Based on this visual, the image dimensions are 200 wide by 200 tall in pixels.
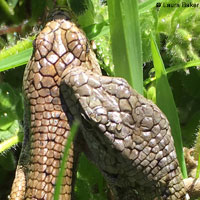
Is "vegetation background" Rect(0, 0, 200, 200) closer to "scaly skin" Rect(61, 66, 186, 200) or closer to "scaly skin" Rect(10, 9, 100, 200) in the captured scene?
"scaly skin" Rect(10, 9, 100, 200)

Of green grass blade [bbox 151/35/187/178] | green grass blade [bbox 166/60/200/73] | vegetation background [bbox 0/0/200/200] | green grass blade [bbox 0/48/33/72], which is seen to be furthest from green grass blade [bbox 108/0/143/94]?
green grass blade [bbox 0/48/33/72]

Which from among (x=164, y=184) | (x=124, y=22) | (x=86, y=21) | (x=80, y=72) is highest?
(x=86, y=21)

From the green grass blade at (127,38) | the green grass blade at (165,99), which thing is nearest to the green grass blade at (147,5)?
the green grass blade at (127,38)

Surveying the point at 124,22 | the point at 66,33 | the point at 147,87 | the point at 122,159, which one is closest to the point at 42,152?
the point at 122,159

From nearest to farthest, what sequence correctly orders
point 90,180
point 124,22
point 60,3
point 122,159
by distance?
point 122,159
point 124,22
point 60,3
point 90,180

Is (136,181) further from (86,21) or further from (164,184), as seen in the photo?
(86,21)

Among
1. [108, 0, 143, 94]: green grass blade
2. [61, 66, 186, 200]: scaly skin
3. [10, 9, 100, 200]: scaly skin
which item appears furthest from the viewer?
[108, 0, 143, 94]: green grass blade

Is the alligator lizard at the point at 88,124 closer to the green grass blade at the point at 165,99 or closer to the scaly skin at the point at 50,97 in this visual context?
the scaly skin at the point at 50,97
